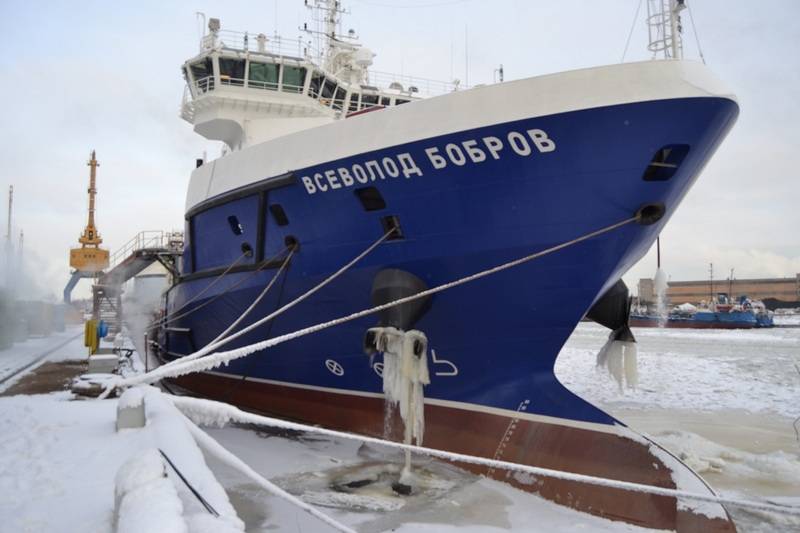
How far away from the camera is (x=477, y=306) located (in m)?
5.88

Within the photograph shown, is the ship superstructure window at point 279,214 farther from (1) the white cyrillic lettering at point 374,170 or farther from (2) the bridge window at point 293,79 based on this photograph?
(2) the bridge window at point 293,79

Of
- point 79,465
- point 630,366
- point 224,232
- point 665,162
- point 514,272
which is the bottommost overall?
point 79,465

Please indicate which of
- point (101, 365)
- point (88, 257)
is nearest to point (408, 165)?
point (101, 365)

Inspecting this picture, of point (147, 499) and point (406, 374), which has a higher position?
point (406, 374)

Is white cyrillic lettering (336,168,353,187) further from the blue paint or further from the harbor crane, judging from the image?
the harbor crane

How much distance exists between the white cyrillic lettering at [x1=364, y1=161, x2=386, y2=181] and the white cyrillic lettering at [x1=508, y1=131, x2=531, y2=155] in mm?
1423

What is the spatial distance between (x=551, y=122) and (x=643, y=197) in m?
1.11

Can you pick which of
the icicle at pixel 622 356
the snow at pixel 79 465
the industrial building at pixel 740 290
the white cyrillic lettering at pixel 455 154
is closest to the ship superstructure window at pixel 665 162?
the white cyrillic lettering at pixel 455 154

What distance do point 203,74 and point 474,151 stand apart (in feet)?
25.2

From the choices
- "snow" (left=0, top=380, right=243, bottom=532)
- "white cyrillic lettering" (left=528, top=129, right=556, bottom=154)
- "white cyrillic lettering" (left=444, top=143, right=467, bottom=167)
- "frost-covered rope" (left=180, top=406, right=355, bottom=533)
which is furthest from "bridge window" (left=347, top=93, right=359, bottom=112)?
"frost-covered rope" (left=180, top=406, right=355, bottom=533)

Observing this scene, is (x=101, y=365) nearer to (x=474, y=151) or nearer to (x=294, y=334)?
(x=294, y=334)

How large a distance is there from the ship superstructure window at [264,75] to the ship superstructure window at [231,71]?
205 millimetres

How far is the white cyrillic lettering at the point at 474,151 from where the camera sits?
18.0 ft

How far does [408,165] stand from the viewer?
5891mm
